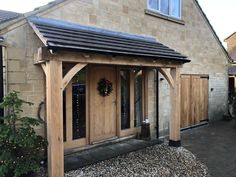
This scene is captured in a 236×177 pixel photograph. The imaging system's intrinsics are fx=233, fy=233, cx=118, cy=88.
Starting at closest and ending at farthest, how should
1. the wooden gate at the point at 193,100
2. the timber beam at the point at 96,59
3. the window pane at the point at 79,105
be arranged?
1. the timber beam at the point at 96,59
2. the window pane at the point at 79,105
3. the wooden gate at the point at 193,100

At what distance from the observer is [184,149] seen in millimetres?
6844

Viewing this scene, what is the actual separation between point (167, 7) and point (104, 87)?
4.55 m

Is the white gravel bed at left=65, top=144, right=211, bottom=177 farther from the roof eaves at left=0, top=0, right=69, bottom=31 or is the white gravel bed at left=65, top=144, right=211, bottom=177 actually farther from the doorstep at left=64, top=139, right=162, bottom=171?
the roof eaves at left=0, top=0, right=69, bottom=31

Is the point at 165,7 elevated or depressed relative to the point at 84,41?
elevated

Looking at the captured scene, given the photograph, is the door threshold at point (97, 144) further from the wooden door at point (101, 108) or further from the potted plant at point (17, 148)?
the potted plant at point (17, 148)

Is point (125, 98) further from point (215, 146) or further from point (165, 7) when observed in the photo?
point (165, 7)

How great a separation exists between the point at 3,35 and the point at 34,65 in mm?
877

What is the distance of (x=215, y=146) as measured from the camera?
24.6 feet

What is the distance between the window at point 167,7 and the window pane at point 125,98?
2714mm

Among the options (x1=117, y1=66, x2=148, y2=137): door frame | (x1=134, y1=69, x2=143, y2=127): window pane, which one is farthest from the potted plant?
(x1=134, y1=69, x2=143, y2=127): window pane

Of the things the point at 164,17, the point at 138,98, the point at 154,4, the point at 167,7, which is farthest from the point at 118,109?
the point at 167,7

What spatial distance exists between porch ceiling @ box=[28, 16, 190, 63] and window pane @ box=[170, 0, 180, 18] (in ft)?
9.58

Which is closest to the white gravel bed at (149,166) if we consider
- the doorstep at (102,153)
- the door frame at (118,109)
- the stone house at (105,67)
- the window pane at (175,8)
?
the doorstep at (102,153)

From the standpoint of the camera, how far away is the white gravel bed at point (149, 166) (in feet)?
16.3
